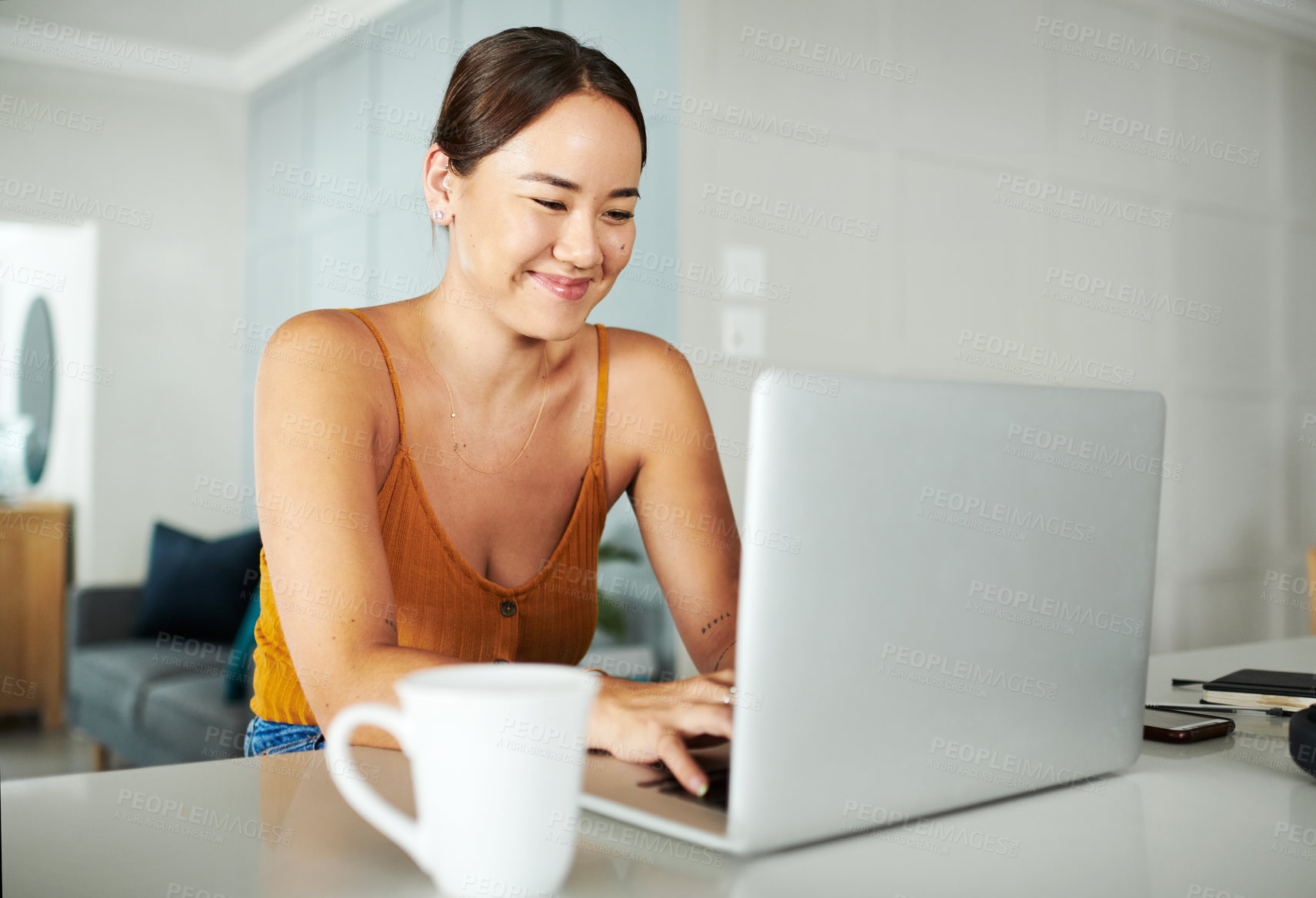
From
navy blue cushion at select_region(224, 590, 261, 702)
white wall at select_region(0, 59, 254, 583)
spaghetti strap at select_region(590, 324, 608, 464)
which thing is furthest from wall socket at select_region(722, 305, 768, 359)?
white wall at select_region(0, 59, 254, 583)

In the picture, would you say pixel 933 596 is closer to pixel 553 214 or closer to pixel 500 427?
pixel 553 214

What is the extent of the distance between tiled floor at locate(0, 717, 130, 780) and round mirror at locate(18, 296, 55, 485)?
1.11m

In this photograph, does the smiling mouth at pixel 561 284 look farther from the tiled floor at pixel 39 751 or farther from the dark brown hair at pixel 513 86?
the tiled floor at pixel 39 751

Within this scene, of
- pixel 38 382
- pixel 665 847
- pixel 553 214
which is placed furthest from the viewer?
pixel 38 382

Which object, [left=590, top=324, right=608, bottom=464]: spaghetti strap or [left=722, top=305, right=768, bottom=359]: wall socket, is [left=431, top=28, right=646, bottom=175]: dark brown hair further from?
[left=722, top=305, right=768, bottom=359]: wall socket

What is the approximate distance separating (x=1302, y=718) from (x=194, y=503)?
16.3ft

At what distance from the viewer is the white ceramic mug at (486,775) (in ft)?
1.59

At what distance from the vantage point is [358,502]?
98cm

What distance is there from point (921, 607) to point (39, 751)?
4332mm

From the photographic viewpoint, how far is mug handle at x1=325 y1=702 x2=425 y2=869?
51cm

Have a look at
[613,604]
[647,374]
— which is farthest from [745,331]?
[647,374]

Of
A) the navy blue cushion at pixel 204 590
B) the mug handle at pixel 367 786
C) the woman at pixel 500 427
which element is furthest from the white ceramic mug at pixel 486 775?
the navy blue cushion at pixel 204 590

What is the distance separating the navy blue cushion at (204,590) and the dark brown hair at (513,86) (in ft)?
9.33

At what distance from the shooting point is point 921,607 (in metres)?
0.63
